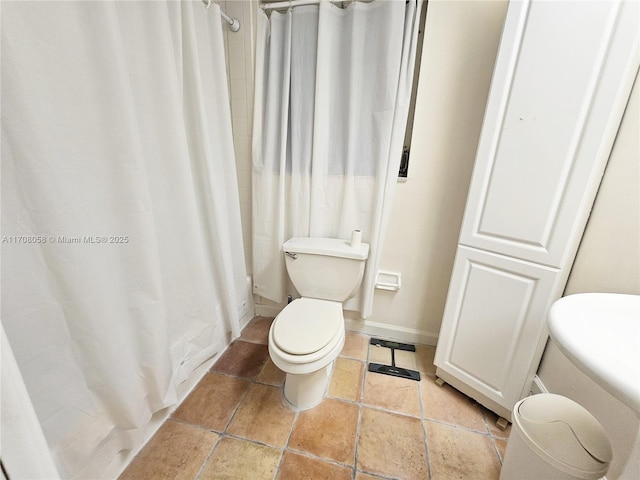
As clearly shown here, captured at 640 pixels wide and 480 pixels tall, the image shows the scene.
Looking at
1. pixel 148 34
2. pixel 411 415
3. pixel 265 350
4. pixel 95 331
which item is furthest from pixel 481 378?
pixel 148 34

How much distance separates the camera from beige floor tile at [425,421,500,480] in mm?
987

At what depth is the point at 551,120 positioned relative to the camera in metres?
0.89

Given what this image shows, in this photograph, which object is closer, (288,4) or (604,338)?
(604,338)

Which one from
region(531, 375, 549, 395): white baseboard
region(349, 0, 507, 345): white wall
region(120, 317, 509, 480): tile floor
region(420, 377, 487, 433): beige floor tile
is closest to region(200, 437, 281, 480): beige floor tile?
region(120, 317, 509, 480): tile floor

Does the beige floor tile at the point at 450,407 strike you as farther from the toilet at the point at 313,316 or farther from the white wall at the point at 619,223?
the white wall at the point at 619,223

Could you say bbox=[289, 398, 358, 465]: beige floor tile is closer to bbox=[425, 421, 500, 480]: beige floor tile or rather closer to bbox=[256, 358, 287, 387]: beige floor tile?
bbox=[256, 358, 287, 387]: beige floor tile

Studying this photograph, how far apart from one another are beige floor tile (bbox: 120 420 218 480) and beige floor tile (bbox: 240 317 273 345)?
600mm

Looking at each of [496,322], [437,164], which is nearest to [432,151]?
[437,164]

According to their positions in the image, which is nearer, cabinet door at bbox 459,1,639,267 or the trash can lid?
the trash can lid

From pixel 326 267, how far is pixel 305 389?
60 cm

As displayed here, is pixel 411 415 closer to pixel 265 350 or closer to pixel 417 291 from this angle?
pixel 417 291

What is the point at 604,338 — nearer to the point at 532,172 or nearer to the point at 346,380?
the point at 532,172

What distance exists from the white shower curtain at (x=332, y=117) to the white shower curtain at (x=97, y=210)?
386 mm

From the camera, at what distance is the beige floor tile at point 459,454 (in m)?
0.99
